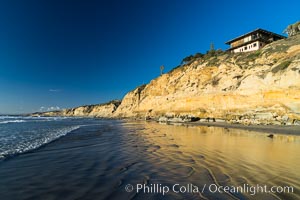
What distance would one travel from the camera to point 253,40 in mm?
48375

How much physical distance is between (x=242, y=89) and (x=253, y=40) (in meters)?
24.3

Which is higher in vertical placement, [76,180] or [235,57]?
[235,57]

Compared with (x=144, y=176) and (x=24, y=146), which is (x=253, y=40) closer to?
(x=24, y=146)

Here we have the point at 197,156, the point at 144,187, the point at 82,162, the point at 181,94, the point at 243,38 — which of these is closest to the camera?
the point at 144,187

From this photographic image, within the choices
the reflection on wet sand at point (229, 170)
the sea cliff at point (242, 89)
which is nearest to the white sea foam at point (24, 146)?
the reflection on wet sand at point (229, 170)

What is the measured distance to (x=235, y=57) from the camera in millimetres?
41188

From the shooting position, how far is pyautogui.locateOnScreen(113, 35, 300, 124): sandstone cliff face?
24031 millimetres

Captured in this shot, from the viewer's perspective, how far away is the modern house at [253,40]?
1877 inches

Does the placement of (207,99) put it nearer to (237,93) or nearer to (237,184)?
(237,93)

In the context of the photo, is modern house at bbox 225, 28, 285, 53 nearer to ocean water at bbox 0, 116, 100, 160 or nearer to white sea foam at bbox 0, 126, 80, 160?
ocean water at bbox 0, 116, 100, 160

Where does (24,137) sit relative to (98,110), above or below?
below

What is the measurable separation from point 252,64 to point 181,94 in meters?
16.8

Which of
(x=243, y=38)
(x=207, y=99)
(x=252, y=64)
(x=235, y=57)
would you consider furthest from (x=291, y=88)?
(x=243, y=38)

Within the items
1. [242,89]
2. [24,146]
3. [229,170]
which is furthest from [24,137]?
[242,89]
